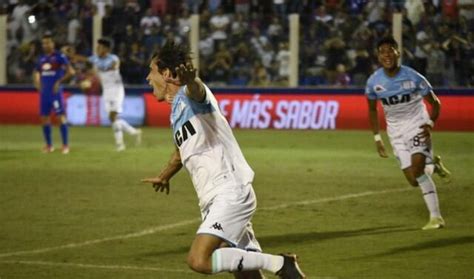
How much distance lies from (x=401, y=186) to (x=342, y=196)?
1516mm

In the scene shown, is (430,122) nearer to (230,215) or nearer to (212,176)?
(212,176)

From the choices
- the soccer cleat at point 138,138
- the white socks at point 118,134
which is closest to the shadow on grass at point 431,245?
the white socks at point 118,134

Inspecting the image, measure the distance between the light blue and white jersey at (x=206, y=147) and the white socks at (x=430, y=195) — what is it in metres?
4.96

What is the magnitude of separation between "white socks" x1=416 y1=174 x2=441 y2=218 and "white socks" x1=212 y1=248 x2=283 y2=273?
496cm

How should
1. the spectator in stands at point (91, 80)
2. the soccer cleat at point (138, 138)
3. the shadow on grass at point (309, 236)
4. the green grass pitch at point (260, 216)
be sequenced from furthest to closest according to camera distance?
1. the spectator in stands at point (91, 80)
2. the soccer cleat at point (138, 138)
3. the shadow on grass at point (309, 236)
4. the green grass pitch at point (260, 216)

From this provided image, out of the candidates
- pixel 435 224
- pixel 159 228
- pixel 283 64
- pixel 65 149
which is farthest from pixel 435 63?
pixel 159 228

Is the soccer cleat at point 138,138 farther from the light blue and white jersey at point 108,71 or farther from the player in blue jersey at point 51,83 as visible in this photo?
the player in blue jersey at point 51,83

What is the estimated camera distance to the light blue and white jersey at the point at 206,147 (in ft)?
24.0

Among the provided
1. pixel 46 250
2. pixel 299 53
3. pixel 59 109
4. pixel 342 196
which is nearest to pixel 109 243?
pixel 46 250

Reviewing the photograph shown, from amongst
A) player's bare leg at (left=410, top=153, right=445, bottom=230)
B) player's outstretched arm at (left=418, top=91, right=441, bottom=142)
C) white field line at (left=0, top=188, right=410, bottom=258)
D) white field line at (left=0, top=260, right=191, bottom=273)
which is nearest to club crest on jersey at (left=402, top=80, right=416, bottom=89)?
player's outstretched arm at (left=418, top=91, right=441, bottom=142)

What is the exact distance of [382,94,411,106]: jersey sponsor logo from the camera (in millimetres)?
12219

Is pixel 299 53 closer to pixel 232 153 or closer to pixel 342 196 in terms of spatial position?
pixel 342 196

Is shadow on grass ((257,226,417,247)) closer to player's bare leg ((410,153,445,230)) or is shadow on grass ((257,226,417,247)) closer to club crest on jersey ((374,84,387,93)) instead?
player's bare leg ((410,153,445,230))

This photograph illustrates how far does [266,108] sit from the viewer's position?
27.8 m
